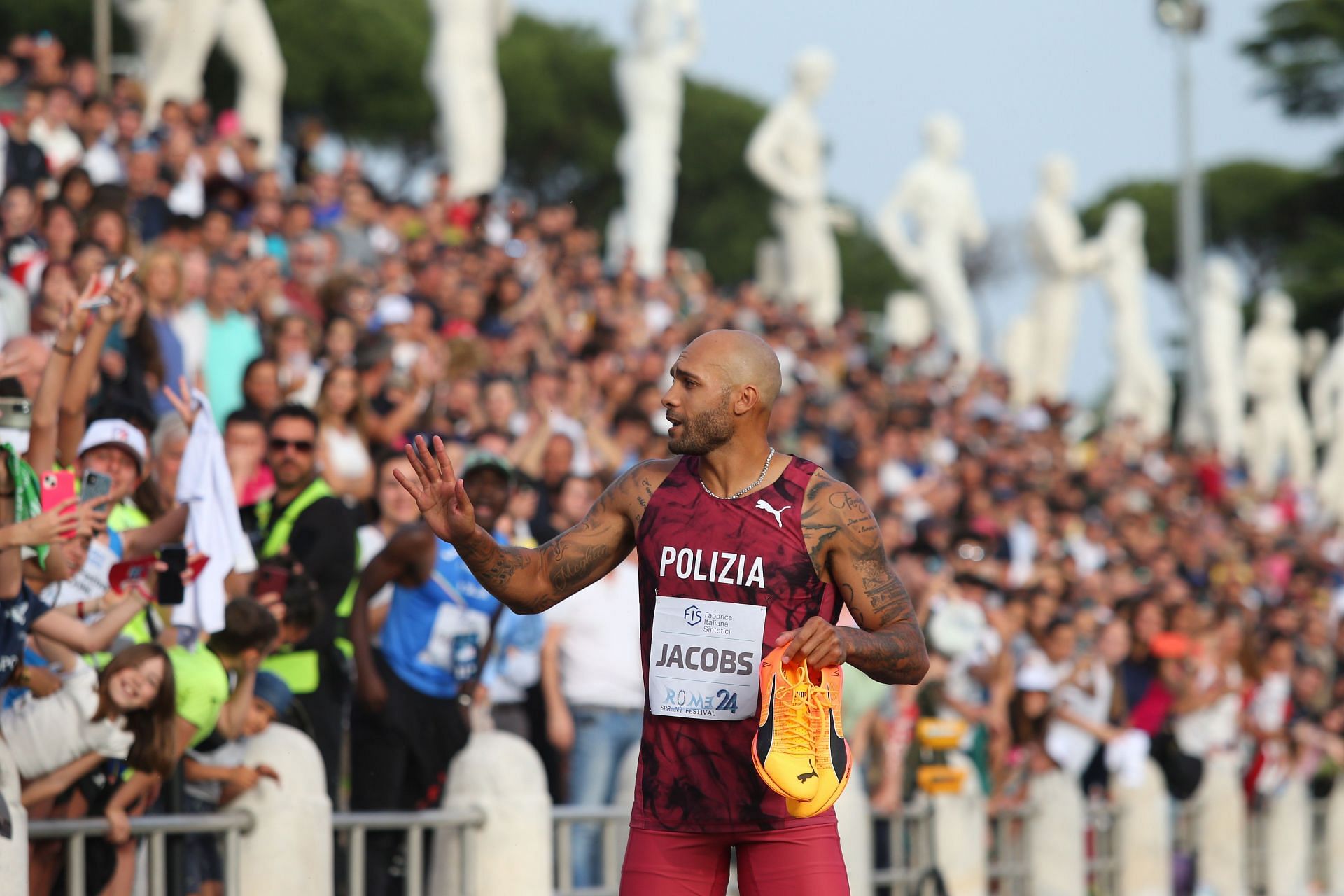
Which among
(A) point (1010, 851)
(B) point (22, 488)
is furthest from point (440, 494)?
(A) point (1010, 851)

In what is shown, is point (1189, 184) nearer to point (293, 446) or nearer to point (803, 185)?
point (803, 185)

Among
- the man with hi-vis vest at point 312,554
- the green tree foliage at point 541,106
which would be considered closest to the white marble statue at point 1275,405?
the green tree foliage at point 541,106

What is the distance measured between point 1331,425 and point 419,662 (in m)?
32.1

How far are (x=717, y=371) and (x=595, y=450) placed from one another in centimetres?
738

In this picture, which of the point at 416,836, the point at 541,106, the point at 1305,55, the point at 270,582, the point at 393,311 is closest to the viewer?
the point at 270,582

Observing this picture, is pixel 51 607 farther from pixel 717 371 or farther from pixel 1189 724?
pixel 1189 724

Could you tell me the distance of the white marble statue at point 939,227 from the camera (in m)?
31.8

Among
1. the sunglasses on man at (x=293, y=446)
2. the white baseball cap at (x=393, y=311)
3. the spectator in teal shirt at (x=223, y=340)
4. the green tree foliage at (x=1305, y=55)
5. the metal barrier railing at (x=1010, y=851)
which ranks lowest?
the metal barrier railing at (x=1010, y=851)

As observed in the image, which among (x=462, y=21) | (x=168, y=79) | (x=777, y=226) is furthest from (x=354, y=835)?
(x=777, y=226)

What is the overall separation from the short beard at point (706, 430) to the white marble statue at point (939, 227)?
84.4 feet

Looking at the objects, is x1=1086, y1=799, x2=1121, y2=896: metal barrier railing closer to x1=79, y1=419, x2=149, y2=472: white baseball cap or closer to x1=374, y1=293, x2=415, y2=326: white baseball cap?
x1=374, y1=293, x2=415, y2=326: white baseball cap

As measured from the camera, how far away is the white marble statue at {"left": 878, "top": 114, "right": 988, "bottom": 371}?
104 ft

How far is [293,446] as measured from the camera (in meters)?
8.66

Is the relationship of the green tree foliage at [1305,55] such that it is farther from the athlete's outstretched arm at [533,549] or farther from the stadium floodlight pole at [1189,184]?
the athlete's outstretched arm at [533,549]
